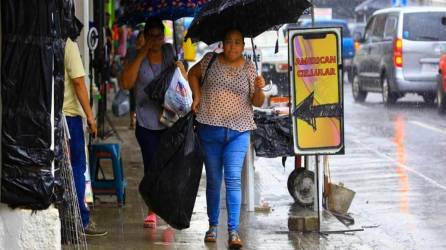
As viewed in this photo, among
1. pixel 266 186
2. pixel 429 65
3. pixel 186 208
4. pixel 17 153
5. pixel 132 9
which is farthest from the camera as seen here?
pixel 429 65

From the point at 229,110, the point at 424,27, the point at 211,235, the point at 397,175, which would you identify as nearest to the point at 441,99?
the point at 424,27

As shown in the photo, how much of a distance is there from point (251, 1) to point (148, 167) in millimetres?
1765

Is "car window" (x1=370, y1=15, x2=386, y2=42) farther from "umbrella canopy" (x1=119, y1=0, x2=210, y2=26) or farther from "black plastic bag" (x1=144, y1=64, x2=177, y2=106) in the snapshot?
"black plastic bag" (x1=144, y1=64, x2=177, y2=106)

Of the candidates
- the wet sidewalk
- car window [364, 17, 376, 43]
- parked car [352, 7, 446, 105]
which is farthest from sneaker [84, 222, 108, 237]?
car window [364, 17, 376, 43]

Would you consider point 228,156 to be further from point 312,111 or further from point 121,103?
point 121,103

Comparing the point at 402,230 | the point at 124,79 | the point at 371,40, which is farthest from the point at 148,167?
the point at 371,40

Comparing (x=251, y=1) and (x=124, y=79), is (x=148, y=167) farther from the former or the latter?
(x=251, y=1)

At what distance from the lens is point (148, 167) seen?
31.6 ft

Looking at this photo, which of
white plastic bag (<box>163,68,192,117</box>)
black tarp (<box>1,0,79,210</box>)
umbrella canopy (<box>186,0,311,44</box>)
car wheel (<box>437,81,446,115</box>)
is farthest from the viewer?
car wheel (<box>437,81,446,115</box>)

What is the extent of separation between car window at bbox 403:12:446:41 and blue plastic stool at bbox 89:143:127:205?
1436 centimetres

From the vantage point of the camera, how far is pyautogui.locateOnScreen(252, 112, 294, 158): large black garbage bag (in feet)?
35.1

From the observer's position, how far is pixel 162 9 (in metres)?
10.6

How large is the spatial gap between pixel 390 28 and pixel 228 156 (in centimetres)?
1692

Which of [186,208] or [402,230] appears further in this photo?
[402,230]
